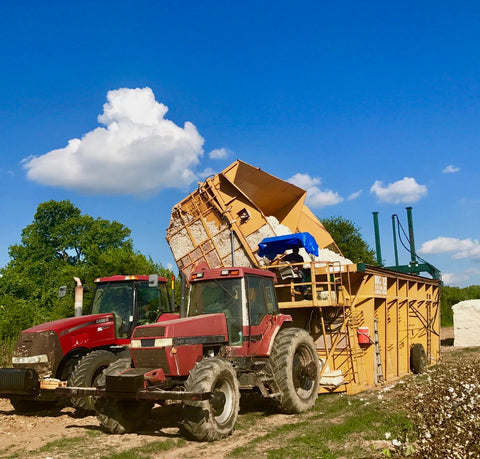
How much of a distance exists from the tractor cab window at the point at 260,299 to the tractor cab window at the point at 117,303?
2.56 m

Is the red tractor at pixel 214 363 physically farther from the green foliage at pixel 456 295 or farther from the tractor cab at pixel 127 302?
the green foliage at pixel 456 295

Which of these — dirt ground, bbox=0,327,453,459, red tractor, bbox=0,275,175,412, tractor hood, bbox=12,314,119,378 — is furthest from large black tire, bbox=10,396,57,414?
tractor hood, bbox=12,314,119,378

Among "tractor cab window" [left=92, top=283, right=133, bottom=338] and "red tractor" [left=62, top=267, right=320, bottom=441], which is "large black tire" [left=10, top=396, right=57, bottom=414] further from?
"red tractor" [left=62, top=267, right=320, bottom=441]

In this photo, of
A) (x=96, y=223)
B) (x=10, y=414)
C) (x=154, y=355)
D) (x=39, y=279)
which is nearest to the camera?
(x=154, y=355)

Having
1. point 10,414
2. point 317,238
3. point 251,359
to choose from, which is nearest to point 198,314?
point 251,359

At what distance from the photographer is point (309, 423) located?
24.1 ft

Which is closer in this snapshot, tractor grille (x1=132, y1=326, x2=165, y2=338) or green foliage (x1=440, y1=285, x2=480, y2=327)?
tractor grille (x1=132, y1=326, x2=165, y2=338)

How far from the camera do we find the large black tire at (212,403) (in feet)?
20.7

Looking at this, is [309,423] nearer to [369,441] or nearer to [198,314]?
[369,441]

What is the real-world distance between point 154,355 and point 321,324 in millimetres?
4358

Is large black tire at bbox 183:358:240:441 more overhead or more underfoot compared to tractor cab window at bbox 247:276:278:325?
more underfoot

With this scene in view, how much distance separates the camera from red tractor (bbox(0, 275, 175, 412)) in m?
8.00

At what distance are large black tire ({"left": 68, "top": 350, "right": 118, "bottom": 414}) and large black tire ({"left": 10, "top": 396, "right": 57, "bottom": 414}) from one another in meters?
0.96

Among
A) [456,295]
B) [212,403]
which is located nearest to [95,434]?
[212,403]
